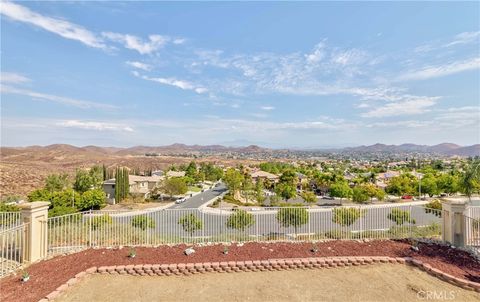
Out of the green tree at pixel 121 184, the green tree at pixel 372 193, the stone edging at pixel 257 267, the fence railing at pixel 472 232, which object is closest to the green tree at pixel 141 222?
the stone edging at pixel 257 267

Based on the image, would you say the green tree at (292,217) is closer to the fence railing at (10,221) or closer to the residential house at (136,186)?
the fence railing at (10,221)

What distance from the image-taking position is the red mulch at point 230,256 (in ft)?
20.7

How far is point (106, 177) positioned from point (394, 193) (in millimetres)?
48553

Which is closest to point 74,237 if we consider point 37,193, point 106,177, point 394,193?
point 37,193

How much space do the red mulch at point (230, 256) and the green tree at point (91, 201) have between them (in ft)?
78.0

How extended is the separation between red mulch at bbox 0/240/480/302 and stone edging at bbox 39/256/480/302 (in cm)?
29

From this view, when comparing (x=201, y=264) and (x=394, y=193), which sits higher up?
(x=201, y=264)

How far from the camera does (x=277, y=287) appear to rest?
6.16 metres

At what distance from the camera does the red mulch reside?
6297 mm

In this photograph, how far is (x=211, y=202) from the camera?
36.0m

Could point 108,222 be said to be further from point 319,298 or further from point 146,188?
point 146,188

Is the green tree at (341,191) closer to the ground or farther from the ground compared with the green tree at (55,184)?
closer to the ground

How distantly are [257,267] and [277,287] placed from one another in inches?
39.4
